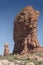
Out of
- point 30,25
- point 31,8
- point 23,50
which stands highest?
point 31,8

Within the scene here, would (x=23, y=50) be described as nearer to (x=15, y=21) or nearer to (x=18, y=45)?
(x=18, y=45)

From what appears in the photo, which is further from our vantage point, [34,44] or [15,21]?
[15,21]

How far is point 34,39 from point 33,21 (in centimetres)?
436

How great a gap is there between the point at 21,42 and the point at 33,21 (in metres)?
5.55

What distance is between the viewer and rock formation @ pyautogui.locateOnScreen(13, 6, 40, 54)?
6359 cm

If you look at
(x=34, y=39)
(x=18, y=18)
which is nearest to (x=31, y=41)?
(x=34, y=39)

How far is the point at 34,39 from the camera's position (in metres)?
63.5

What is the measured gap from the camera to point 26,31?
6512cm

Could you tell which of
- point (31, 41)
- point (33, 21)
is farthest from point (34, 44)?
point (33, 21)

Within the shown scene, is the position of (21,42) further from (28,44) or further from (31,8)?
(31,8)

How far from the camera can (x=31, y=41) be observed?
63812mm

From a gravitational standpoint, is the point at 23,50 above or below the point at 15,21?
below

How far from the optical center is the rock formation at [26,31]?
63594mm

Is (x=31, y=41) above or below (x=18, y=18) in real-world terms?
below
